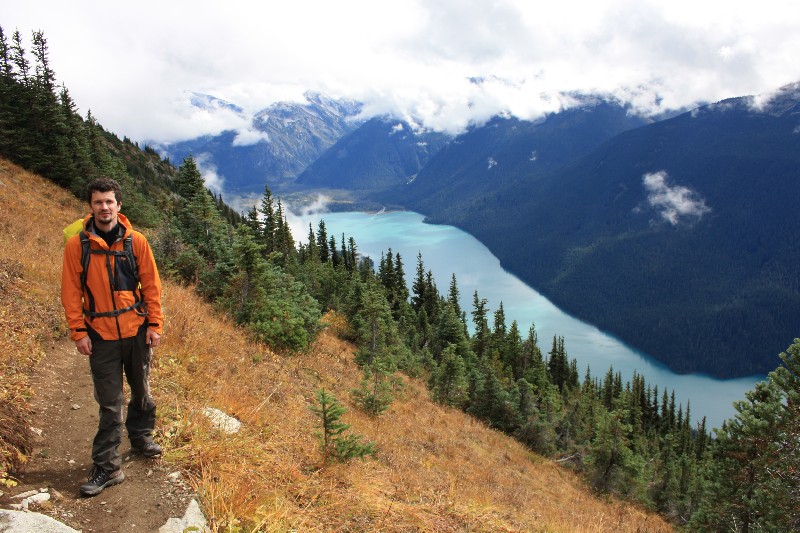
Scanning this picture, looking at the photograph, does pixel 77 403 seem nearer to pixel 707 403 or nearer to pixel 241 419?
pixel 241 419

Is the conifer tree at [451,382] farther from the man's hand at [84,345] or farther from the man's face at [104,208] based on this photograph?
the man's face at [104,208]

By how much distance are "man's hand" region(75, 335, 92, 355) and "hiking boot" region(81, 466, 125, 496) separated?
1.22 meters

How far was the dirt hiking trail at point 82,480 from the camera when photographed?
3.99 m

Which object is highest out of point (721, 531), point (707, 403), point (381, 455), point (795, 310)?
point (381, 455)

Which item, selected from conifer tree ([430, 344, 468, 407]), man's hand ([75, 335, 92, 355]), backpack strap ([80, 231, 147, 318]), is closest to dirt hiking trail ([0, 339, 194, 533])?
man's hand ([75, 335, 92, 355])

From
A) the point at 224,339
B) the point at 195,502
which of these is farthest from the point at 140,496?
the point at 224,339

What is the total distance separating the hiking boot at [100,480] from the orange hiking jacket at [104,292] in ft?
4.50

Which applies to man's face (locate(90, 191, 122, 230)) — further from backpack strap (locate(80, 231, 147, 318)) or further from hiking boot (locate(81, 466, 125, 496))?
hiking boot (locate(81, 466, 125, 496))

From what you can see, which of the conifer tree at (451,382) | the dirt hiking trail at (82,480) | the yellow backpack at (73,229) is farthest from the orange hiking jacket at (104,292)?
the conifer tree at (451,382)

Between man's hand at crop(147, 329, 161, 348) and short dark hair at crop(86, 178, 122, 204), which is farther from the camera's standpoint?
man's hand at crop(147, 329, 161, 348)

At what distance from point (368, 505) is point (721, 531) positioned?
18043 millimetres

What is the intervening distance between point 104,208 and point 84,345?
1.41 m

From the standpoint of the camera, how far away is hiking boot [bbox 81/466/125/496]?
422 cm

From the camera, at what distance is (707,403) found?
130 meters
